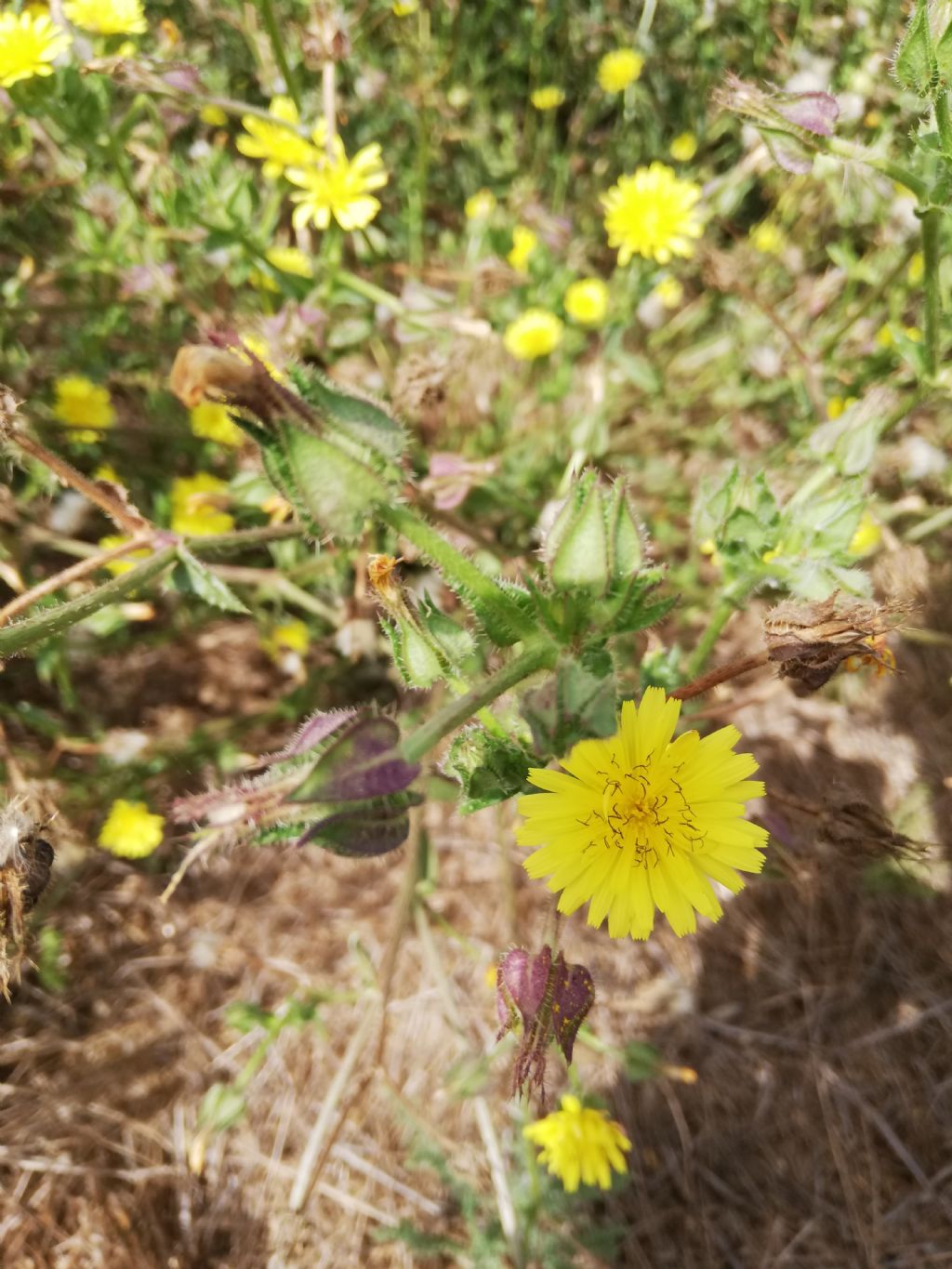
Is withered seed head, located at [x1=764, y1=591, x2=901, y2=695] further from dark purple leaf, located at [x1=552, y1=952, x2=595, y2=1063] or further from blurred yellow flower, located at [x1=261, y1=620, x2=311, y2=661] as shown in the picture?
blurred yellow flower, located at [x1=261, y1=620, x2=311, y2=661]

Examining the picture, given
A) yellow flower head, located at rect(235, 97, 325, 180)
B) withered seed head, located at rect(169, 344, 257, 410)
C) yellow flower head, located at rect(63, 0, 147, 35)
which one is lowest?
withered seed head, located at rect(169, 344, 257, 410)

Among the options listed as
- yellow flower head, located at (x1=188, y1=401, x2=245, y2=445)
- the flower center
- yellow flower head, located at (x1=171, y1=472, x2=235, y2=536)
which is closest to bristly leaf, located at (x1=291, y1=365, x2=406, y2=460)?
the flower center

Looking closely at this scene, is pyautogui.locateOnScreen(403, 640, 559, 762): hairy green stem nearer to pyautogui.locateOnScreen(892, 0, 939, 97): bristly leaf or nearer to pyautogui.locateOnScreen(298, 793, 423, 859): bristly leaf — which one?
pyautogui.locateOnScreen(298, 793, 423, 859): bristly leaf

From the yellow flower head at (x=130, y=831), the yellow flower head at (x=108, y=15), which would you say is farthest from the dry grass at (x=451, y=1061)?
the yellow flower head at (x=108, y=15)

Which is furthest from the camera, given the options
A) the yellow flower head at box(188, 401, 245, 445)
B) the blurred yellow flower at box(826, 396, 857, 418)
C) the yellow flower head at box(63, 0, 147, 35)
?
the blurred yellow flower at box(826, 396, 857, 418)

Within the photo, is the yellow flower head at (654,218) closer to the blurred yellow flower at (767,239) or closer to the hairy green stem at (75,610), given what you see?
the blurred yellow flower at (767,239)

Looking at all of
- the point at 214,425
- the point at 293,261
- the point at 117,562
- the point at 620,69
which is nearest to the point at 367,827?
the point at 117,562

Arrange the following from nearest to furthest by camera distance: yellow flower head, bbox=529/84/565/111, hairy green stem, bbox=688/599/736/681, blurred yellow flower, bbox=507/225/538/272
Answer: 1. hairy green stem, bbox=688/599/736/681
2. blurred yellow flower, bbox=507/225/538/272
3. yellow flower head, bbox=529/84/565/111

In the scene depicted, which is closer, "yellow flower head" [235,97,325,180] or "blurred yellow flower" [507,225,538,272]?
"yellow flower head" [235,97,325,180]

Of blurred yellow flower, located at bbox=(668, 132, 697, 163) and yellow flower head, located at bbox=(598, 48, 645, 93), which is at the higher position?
yellow flower head, located at bbox=(598, 48, 645, 93)
